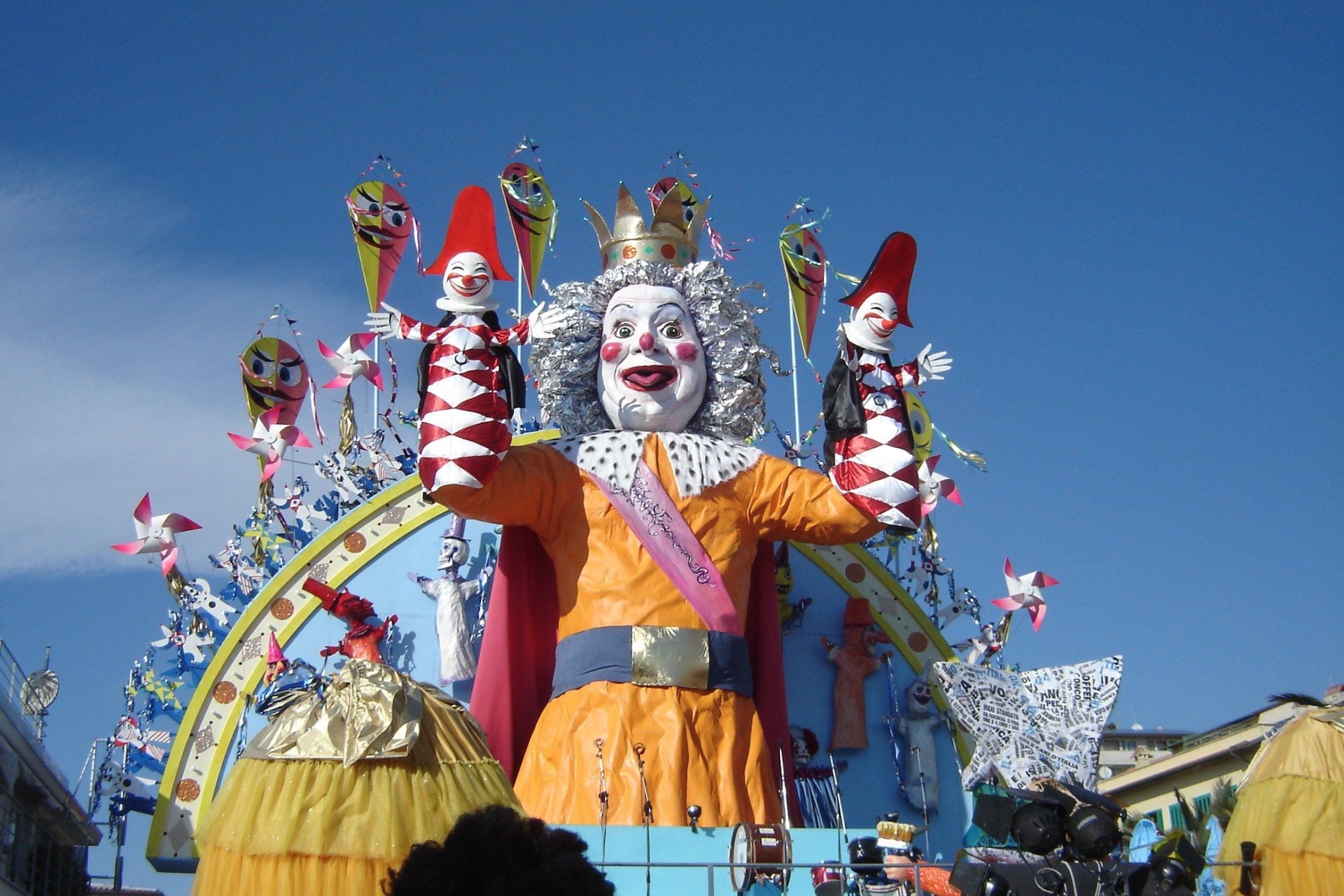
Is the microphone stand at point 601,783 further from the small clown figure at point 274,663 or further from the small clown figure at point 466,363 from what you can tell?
the small clown figure at point 274,663

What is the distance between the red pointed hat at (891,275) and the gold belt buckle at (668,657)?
7.48ft

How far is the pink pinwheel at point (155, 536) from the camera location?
11188 mm

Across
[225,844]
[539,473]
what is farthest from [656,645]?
[225,844]

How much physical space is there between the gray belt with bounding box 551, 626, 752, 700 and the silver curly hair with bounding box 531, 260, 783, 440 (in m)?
1.60

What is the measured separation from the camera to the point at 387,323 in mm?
9094

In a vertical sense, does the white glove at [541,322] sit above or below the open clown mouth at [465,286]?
below

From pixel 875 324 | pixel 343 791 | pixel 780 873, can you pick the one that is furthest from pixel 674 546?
pixel 343 791

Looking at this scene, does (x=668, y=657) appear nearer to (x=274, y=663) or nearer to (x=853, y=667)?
(x=853, y=667)

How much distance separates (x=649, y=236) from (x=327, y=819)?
21.4 ft

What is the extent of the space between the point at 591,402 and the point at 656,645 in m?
1.98

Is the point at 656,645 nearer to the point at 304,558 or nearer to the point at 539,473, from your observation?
the point at 539,473

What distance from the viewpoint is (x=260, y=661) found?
11172mm

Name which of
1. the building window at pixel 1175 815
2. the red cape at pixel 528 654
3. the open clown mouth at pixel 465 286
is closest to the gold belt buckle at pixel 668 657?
the red cape at pixel 528 654

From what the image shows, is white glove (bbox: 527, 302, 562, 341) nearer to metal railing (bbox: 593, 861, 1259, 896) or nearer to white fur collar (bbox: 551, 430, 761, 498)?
white fur collar (bbox: 551, 430, 761, 498)
